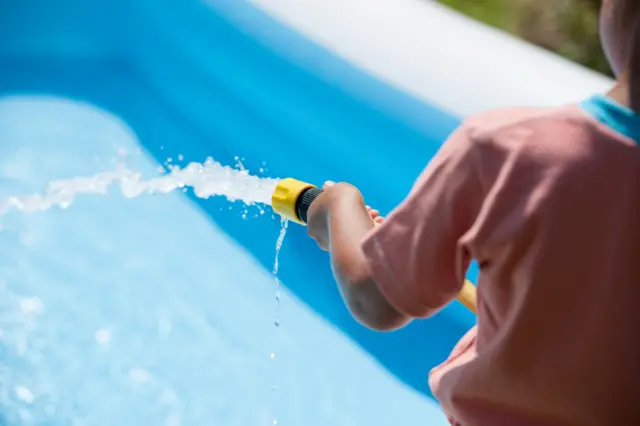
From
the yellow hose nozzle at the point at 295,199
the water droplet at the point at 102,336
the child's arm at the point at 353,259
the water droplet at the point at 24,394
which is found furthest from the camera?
the water droplet at the point at 102,336

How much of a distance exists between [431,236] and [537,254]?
84mm

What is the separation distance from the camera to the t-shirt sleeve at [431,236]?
61 centimetres

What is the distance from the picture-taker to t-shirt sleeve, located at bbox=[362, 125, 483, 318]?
613mm

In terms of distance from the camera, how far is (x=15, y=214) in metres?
1.96

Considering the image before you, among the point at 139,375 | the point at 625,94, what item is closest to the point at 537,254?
the point at 625,94

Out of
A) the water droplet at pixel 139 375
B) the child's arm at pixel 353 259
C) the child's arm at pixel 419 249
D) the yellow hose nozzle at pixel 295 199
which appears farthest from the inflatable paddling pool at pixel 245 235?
the child's arm at pixel 419 249

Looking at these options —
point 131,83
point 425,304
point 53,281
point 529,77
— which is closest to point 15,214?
point 53,281

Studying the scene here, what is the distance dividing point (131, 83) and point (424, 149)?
110 cm

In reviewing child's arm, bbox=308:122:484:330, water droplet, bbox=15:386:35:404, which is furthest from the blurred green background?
child's arm, bbox=308:122:484:330

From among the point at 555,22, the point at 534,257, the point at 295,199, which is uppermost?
the point at 555,22

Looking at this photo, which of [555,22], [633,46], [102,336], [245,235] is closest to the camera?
[633,46]

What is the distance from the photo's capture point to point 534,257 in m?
0.60

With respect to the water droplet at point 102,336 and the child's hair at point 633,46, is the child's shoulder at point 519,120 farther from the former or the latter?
the water droplet at point 102,336

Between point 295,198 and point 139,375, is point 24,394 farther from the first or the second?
point 295,198
